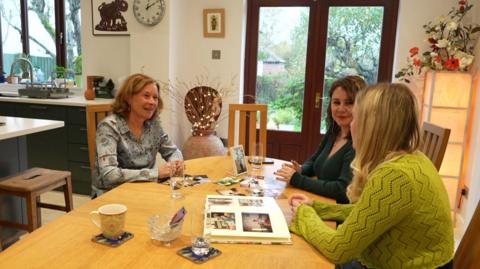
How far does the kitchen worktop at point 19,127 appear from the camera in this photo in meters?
2.29

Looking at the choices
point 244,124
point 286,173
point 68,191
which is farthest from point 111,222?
point 244,124

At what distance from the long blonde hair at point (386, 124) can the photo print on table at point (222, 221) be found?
0.48 m

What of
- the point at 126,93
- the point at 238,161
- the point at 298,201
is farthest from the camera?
the point at 126,93

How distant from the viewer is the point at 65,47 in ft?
16.1

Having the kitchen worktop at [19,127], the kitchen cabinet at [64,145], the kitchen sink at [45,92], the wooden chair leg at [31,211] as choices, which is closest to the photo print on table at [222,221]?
the wooden chair leg at [31,211]

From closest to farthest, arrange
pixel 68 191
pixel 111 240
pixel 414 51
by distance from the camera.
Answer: pixel 111 240
pixel 68 191
pixel 414 51

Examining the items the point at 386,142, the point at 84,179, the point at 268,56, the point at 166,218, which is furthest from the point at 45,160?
the point at 386,142

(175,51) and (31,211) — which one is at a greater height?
(175,51)

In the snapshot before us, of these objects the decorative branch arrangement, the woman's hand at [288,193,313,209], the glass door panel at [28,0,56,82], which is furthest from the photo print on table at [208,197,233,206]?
the glass door panel at [28,0,56,82]

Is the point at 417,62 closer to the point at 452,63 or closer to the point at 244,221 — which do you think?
the point at 452,63

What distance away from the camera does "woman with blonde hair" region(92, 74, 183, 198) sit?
1882 mm

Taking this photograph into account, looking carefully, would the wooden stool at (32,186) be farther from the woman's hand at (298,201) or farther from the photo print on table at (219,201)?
the woman's hand at (298,201)

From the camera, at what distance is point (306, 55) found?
4184 millimetres

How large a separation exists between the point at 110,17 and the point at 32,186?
2648 mm
